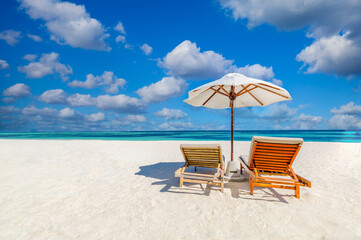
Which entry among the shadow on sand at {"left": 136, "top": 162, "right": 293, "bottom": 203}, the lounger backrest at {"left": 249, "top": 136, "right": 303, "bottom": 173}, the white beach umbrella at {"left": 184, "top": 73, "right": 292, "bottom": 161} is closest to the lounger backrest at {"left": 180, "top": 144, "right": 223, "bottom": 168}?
the shadow on sand at {"left": 136, "top": 162, "right": 293, "bottom": 203}

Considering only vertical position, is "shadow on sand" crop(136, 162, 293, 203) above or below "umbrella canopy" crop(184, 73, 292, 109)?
below

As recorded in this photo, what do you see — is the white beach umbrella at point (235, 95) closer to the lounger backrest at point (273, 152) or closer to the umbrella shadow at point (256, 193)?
the lounger backrest at point (273, 152)

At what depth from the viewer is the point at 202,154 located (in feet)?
14.5

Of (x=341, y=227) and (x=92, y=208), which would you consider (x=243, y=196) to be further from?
(x=92, y=208)

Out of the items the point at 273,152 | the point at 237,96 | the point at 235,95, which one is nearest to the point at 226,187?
the point at 273,152

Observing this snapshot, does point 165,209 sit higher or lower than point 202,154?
lower

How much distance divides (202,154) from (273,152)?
1.49 meters

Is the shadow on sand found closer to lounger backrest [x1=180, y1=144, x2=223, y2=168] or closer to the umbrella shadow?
the umbrella shadow

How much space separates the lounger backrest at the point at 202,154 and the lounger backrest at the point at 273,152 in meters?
0.73

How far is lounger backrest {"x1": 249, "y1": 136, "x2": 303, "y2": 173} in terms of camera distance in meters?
3.62

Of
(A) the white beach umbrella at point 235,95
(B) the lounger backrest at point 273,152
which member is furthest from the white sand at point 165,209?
(A) the white beach umbrella at point 235,95

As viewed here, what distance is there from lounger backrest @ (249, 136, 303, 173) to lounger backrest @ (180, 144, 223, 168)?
734 millimetres

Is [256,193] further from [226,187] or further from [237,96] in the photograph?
[237,96]

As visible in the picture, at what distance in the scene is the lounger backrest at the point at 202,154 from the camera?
4.21 meters
